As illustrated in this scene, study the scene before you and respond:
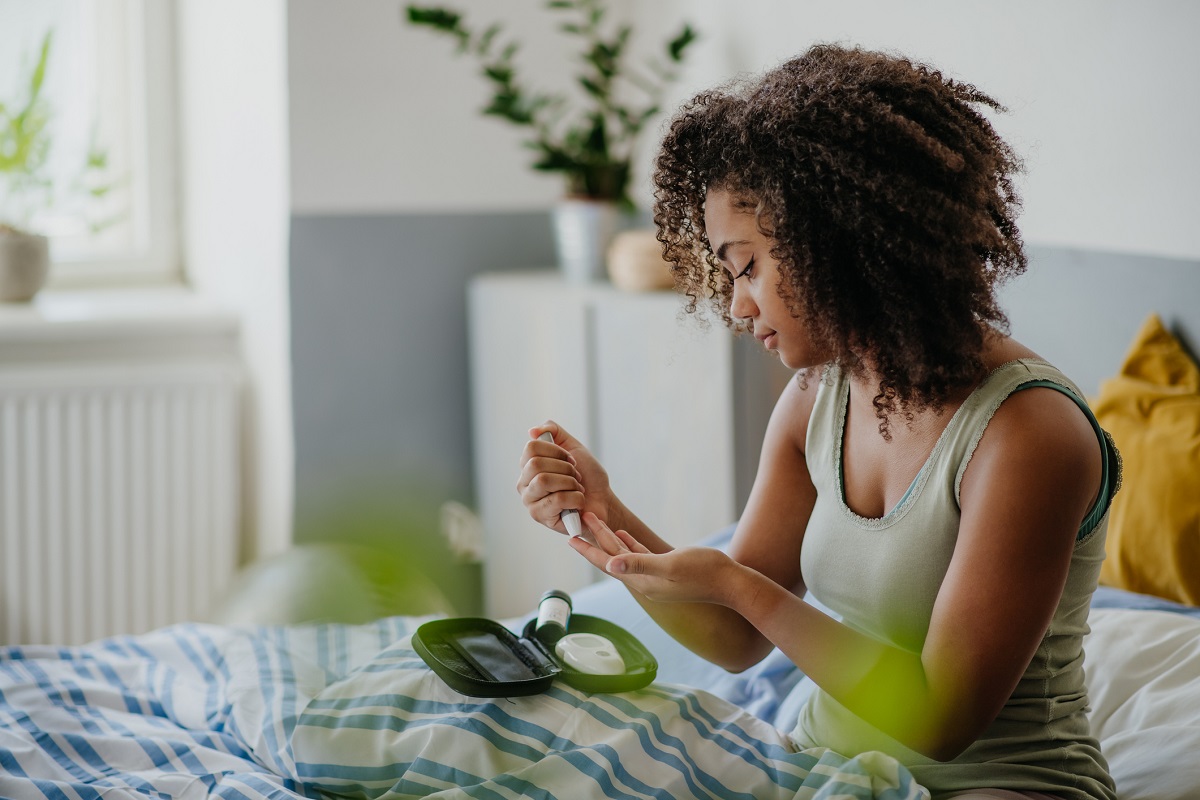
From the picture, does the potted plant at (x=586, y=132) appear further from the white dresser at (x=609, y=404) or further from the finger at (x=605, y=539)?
the finger at (x=605, y=539)

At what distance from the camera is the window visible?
2779 millimetres

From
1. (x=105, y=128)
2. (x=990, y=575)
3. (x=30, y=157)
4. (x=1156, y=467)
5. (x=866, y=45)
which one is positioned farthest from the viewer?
(x=105, y=128)

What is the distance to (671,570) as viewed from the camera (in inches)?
39.4

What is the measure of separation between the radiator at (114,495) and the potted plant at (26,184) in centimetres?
22

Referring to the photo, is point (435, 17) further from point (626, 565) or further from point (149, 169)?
point (626, 565)

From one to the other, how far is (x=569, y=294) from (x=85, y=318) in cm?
107

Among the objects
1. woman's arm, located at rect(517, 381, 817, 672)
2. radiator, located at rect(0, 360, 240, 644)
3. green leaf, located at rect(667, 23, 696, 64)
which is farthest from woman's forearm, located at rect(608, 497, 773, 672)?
radiator, located at rect(0, 360, 240, 644)

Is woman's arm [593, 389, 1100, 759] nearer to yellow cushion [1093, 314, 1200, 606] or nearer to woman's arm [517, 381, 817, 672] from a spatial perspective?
woman's arm [517, 381, 817, 672]

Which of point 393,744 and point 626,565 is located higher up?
point 626,565

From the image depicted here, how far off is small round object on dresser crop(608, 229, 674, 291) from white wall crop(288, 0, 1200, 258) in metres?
0.39

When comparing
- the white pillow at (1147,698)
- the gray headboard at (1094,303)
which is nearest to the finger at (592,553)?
the white pillow at (1147,698)

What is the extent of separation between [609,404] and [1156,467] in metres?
1.03

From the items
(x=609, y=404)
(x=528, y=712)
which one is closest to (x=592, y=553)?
(x=528, y=712)

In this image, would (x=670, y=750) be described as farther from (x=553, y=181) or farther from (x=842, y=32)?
(x=553, y=181)
